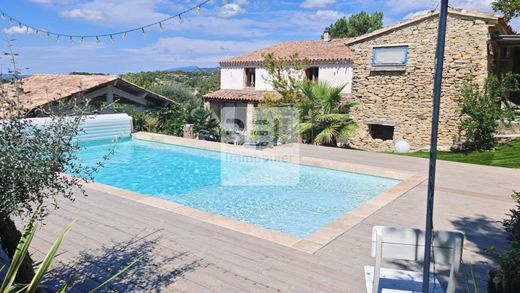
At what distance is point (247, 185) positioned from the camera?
40.7ft

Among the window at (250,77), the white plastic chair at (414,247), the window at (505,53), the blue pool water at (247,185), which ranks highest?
the window at (505,53)

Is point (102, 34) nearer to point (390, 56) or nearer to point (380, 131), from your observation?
point (390, 56)

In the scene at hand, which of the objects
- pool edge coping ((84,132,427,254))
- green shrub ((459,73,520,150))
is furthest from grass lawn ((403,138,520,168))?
pool edge coping ((84,132,427,254))

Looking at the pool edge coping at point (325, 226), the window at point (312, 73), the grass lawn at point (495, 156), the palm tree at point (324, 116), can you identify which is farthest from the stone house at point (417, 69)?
the pool edge coping at point (325, 226)

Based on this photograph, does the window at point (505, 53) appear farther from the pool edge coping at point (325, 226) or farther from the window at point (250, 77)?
the window at point (250, 77)

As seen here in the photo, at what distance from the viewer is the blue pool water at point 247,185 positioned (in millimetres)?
9766

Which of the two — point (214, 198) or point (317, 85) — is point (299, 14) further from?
point (214, 198)

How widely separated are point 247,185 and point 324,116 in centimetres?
621

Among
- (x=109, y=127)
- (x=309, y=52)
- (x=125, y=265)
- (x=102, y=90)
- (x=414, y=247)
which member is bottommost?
(x=125, y=265)

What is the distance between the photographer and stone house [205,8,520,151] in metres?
16.8

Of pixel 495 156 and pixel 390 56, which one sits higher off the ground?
pixel 390 56

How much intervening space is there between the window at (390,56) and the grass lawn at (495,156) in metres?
5.22

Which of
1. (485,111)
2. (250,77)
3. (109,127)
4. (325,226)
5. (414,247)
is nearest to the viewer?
(414,247)

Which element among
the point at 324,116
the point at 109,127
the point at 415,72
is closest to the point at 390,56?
the point at 415,72
